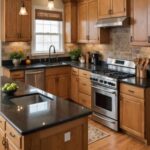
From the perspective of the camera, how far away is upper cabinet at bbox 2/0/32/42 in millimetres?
4885

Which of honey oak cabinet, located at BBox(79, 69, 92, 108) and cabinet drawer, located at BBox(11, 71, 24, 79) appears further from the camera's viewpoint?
honey oak cabinet, located at BBox(79, 69, 92, 108)

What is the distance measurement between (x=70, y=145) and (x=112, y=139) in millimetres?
1867

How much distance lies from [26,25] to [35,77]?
126cm

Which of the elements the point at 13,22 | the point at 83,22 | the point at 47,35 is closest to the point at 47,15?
the point at 47,35

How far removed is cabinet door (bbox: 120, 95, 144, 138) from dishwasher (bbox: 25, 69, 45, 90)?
2.07 m

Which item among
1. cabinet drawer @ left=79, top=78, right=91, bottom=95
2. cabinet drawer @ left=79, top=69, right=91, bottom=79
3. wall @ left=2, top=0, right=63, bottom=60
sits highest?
wall @ left=2, top=0, right=63, bottom=60

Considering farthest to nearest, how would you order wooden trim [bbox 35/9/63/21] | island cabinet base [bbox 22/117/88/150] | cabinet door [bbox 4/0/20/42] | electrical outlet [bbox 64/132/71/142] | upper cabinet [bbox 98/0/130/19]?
1. wooden trim [bbox 35/9/63/21]
2. cabinet door [bbox 4/0/20/42]
3. upper cabinet [bbox 98/0/130/19]
4. electrical outlet [bbox 64/132/71/142]
5. island cabinet base [bbox 22/117/88/150]

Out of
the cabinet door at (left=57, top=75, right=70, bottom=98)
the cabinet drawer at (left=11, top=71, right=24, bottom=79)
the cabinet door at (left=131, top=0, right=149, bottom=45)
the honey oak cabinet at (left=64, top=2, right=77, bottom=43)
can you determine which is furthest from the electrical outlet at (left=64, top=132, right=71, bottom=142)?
the honey oak cabinet at (left=64, top=2, right=77, bottom=43)

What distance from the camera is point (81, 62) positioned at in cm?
582

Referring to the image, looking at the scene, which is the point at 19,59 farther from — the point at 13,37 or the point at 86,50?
the point at 86,50

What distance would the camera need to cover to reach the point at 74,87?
5492 mm

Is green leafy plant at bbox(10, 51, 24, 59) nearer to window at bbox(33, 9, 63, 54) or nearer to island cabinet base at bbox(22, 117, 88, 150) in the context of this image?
window at bbox(33, 9, 63, 54)

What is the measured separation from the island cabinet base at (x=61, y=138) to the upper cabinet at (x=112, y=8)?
275 centimetres

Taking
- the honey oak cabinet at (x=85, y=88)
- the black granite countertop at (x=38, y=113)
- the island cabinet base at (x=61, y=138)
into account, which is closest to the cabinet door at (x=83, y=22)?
the honey oak cabinet at (x=85, y=88)
